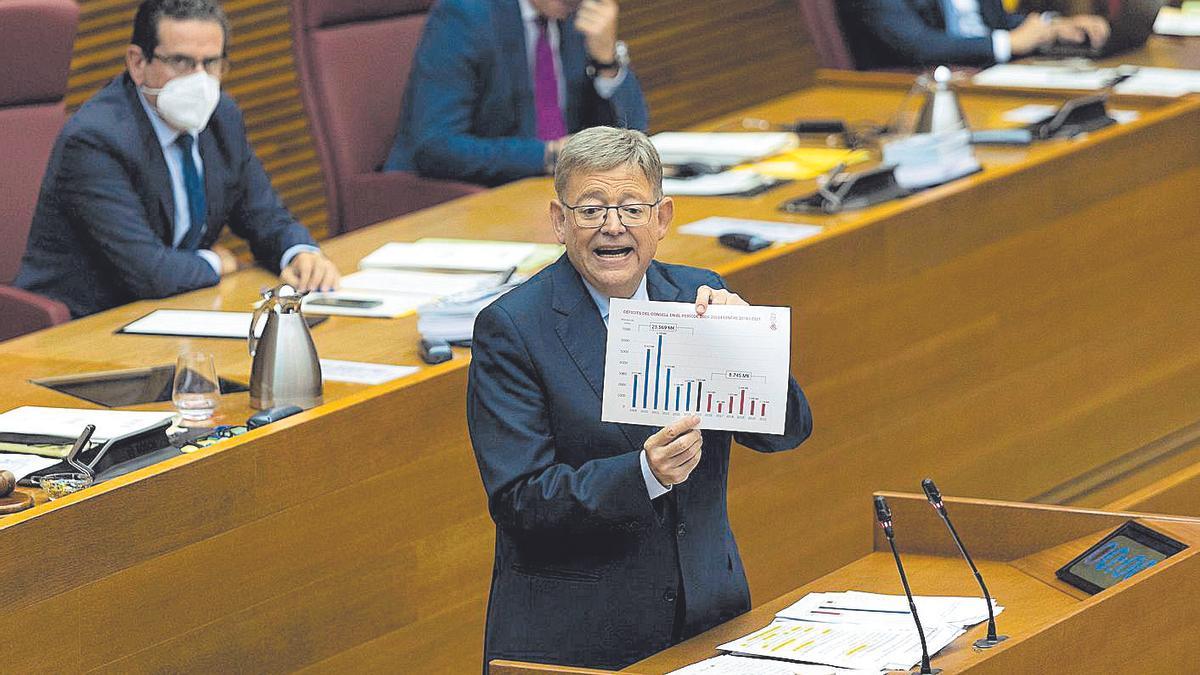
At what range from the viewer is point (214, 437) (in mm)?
2773

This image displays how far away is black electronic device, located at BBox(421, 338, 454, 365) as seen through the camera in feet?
10.1

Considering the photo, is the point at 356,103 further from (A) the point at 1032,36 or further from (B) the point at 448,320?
(A) the point at 1032,36

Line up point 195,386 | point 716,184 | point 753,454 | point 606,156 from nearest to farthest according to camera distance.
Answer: point 606,156, point 195,386, point 753,454, point 716,184

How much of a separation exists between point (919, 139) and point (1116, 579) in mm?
1872

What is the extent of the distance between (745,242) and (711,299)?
1.40 meters

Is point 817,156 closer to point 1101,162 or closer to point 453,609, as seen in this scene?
point 1101,162

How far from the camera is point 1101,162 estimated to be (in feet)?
14.3

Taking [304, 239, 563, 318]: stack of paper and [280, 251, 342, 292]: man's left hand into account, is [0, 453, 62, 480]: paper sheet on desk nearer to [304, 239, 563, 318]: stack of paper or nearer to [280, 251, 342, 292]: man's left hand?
[304, 239, 563, 318]: stack of paper

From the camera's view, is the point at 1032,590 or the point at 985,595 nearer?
the point at 985,595

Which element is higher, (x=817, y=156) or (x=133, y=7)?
(x=133, y=7)

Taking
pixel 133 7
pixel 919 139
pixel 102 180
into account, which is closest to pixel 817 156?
pixel 919 139

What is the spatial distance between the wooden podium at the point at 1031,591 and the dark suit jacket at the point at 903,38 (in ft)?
10.2

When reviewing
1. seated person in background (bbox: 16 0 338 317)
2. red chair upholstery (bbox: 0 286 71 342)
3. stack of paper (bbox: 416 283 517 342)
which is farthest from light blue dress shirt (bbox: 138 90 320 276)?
stack of paper (bbox: 416 283 517 342)

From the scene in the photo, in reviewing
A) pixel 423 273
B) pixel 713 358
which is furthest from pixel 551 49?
pixel 713 358
